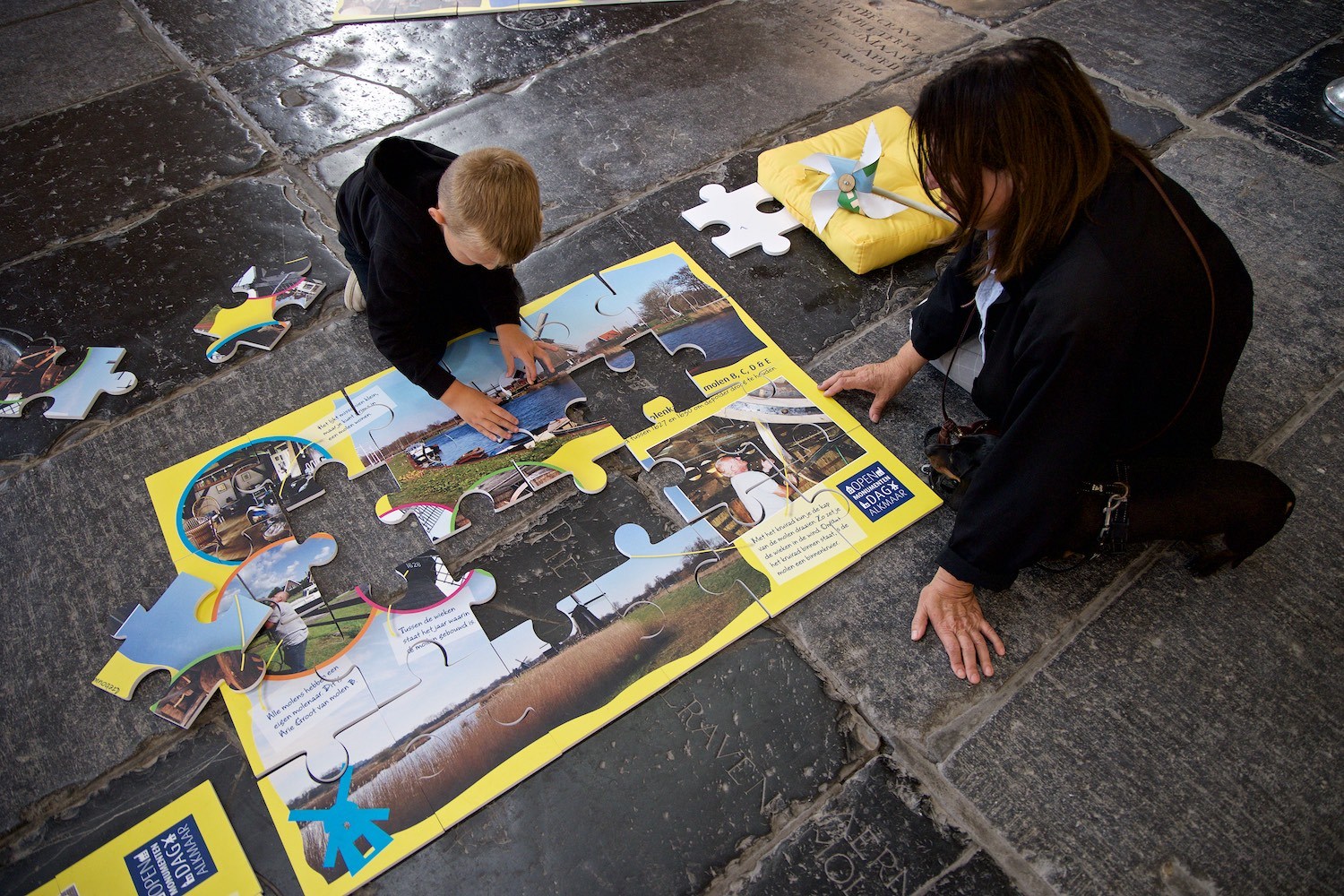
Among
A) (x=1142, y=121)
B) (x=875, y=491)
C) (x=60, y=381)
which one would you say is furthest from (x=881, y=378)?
(x=60, y=381)

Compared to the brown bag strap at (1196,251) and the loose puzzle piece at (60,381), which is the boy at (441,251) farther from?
the brown bag strap at (1196,251)

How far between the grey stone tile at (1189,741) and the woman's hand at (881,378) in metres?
0.67

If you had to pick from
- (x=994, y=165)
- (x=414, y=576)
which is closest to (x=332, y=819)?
(x=414, y=576)

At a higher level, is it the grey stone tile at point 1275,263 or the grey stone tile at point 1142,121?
the grey stone tile at point 1142,121

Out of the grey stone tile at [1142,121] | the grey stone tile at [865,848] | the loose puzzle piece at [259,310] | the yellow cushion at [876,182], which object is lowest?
the grey stone tile at [865,848]

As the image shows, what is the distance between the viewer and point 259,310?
2250mm

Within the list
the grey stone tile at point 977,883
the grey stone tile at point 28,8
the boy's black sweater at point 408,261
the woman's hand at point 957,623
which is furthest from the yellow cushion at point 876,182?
the grey stone tile at point 28,8

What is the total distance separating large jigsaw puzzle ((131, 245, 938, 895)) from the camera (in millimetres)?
1465

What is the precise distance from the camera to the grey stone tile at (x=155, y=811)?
138 centimetres

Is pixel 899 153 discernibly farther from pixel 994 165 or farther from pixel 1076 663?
pixel 1076 663

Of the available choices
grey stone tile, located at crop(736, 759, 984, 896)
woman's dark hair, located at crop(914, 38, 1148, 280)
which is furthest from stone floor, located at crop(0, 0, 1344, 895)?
woman's dark hair, located at crop(914, 38, 1148, 280)

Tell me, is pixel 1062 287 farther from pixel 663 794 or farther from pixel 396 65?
pixel 396 65

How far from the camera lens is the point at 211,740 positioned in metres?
1.51

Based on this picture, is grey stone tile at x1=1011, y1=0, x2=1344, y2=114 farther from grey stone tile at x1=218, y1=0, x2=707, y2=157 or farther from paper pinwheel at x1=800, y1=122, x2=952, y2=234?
grey stone tile at x1=218, y1=0, x2=707, y2=157
